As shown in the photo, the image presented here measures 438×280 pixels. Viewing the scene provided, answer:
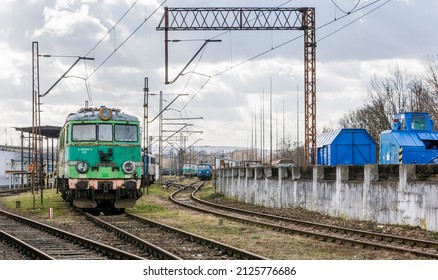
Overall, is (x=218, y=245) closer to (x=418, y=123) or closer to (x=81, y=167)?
(x=81, y=167)

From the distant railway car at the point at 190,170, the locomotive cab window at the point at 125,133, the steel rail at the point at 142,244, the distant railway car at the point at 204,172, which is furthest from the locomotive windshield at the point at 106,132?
the distant railway car at the point at 190,170

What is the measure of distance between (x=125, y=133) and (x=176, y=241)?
28.2 ft

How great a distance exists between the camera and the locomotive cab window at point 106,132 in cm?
2444

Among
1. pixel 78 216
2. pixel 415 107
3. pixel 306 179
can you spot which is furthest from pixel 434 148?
pixel 415 107

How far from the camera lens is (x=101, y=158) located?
79.5 feet

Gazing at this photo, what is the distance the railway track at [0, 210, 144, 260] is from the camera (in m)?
14.4

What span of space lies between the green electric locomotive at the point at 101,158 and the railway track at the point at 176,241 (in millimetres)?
1275

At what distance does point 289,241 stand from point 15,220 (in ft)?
38.7

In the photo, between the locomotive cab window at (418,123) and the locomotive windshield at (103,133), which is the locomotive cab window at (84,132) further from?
the locomotive cab window at (418,123)

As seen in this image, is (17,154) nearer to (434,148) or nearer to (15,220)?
(15,220)

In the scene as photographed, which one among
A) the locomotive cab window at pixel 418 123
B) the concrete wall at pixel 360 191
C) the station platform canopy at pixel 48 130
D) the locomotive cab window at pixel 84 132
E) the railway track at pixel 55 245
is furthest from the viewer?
the station platform canopy at pixel 48 130

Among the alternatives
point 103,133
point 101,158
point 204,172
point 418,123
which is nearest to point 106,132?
point 103,133

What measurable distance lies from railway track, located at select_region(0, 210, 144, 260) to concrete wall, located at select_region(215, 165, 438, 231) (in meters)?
8.98
